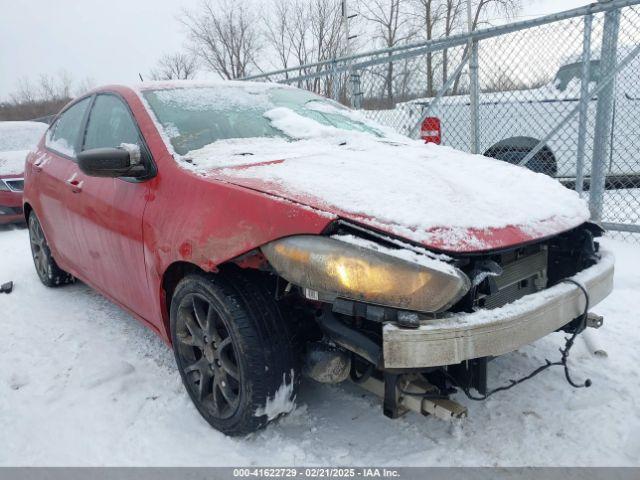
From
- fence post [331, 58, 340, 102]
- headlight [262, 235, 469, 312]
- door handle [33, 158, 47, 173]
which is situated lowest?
headlight [262, 235, 469, 312]

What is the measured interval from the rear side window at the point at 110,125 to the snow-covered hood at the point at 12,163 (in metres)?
5.02

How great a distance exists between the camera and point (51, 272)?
4090 mm

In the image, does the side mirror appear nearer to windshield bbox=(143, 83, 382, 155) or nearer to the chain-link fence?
windshield bbox=(143, 83, 382, 155)

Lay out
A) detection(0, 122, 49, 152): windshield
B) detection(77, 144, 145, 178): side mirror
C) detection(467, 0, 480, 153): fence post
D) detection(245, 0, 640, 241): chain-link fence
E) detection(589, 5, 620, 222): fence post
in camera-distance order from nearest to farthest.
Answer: detection(77, 144, 145, 178): side mirror → detection(589, 5, 620, 222): fence post → detection(245, 0, 640, 241): chain-link fence → detection(467, 0, 480, 153): fence post → detection(0, 122, 49, 152): windshield

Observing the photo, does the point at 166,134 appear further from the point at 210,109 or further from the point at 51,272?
the point at 51,272

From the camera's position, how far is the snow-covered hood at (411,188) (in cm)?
173

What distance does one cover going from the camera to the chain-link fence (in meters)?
4.37

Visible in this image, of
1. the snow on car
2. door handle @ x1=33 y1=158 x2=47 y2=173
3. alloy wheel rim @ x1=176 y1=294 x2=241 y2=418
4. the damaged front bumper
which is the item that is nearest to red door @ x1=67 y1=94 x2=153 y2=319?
alloy wheel rim @ x1=176 y1=294 x2=241 y2=418

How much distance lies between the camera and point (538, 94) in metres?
5.70

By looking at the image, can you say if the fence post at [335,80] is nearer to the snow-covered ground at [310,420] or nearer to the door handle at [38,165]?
the door handle at [38,165]

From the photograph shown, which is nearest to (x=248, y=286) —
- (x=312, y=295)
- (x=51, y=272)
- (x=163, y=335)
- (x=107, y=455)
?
(x=312, y=295)

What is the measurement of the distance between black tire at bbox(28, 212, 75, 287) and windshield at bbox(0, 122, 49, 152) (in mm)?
4792

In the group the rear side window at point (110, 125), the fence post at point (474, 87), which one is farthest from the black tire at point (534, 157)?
the rear side window at point (110, 125)

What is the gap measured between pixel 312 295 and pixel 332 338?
0.62 feet
